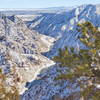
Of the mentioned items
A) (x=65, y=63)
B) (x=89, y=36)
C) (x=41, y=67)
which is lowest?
(x=41, y=67)

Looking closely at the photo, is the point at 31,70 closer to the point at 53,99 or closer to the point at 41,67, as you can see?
the point at 41,67

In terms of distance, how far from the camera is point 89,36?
108ft

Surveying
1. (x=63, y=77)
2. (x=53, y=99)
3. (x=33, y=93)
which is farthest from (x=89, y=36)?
(x=33, y=93)

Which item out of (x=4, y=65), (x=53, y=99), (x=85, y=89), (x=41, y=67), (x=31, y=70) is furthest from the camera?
(x=41, y=67)

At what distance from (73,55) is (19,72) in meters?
102

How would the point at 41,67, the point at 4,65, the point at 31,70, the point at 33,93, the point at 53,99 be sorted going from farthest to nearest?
the point at 41,67, the point at 31,70, the point at 4,65, the point at 33,93, the point at 53,99

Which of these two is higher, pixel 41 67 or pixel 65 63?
pixel 65 63

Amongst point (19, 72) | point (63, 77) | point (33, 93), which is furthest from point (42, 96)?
point (63, 77)

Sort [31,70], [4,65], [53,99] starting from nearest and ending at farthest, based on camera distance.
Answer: [53,99] < [4,65] < [31,70]

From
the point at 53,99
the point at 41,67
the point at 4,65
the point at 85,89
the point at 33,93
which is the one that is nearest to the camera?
the point at 85,89

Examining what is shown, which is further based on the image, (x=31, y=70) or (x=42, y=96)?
(x=31, y=70)

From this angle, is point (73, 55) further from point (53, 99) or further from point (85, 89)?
point (53, 99)

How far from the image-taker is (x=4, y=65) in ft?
434

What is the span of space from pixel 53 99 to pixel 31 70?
50685 millimetres
